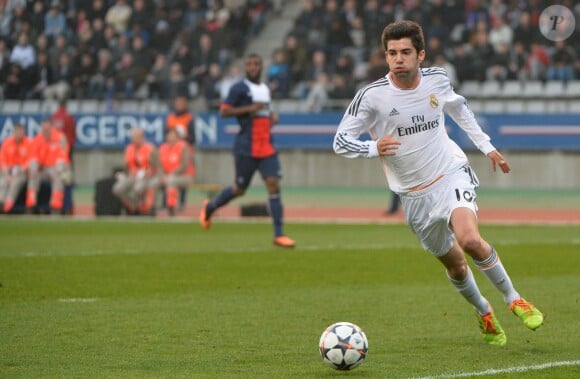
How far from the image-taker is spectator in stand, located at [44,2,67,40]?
3547 centimetres

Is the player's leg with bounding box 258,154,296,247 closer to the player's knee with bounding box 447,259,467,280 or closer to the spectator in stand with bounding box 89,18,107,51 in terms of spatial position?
the player's knee with bounding box 447,259,467,280

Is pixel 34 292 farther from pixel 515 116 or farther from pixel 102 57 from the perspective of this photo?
pixel 102 57

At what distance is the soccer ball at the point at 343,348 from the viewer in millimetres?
7438

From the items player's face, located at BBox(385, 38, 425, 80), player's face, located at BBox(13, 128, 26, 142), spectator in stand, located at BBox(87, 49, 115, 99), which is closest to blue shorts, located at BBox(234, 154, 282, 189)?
player's face, located at BBox(385, 38, 425, 80)

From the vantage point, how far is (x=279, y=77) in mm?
31938

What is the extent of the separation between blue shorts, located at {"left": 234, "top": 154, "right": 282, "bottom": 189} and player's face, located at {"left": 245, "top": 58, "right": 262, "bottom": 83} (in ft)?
3.29

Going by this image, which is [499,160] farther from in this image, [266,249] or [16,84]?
[16,84]

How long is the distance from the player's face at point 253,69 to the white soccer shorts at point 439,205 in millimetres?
7781

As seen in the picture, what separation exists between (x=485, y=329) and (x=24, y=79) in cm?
2800

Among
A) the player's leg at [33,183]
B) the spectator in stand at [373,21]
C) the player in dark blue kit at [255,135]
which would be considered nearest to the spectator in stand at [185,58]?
the spectator in stand at [373,21]

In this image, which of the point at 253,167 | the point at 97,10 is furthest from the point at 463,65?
the point at 253,167

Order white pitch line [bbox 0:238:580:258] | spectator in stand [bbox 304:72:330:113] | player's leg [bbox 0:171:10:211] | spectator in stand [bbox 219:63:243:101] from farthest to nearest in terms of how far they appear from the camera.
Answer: spectator in stand [bbox 219:63:243:101] < spectator in stand [bbox 304:72:330:113] < player's leg [bbox 0:171:10:211] < white pitch line [bbox 0:238:580:258]

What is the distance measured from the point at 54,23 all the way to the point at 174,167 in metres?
12.8

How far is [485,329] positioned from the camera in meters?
8.69
